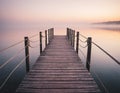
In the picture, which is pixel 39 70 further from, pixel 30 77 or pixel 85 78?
pixel 85 78

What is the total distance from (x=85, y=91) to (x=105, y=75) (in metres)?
10.8

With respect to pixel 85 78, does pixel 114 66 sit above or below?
below

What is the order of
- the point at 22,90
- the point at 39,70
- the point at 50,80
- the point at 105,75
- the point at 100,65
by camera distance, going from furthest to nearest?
1. the point at 100,65
2. the point at 105,75
3. the point at 39,70
4. the point at 50,80
5. the point at 22,90

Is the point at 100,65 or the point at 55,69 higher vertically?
the point at 55,69

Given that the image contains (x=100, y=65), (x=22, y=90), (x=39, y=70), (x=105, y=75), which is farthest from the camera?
(x=100, y=65)

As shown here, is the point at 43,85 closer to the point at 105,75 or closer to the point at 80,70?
the point at 80,70

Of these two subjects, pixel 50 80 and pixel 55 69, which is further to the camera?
pixel 55 69

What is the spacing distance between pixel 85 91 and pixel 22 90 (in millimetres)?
1623

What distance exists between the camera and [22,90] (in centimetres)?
371

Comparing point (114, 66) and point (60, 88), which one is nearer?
point (60, 88)

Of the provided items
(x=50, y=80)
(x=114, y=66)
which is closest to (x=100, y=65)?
(x=114, y=66)

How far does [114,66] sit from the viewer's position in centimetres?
1669

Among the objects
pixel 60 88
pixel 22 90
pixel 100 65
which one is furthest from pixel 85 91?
pixel 100 65

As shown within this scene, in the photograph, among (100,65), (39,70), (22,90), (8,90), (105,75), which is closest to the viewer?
(22,90)
